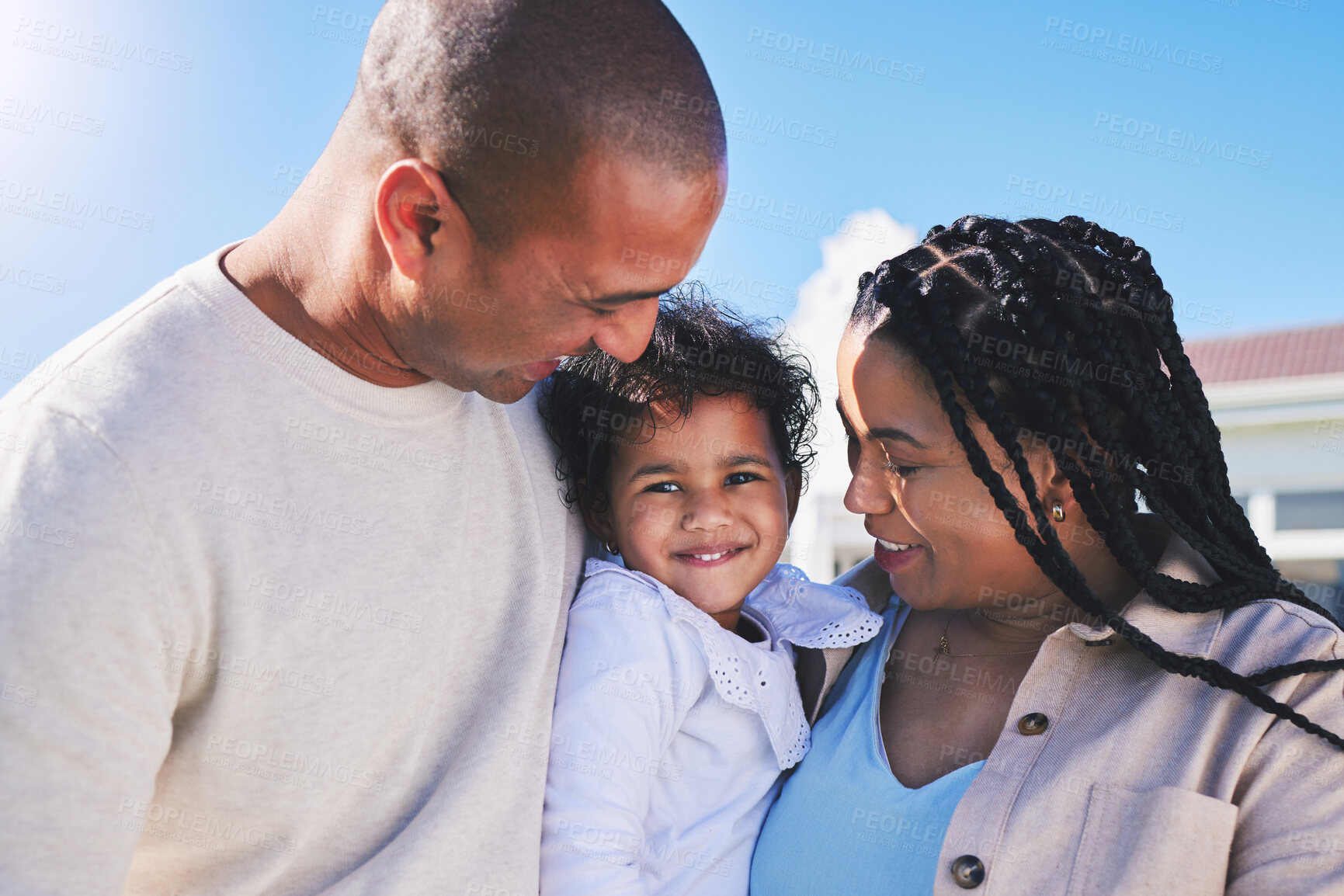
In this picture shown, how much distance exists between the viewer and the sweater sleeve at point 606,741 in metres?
1.89

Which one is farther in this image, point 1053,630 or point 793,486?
point 793,486

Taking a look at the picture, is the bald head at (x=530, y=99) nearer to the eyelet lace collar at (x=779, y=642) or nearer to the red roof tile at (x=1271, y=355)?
the eyelet lace collar at (x=779, y=642)

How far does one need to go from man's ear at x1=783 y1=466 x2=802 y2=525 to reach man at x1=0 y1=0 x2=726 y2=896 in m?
1.06

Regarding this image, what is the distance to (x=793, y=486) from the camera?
2.92 meters

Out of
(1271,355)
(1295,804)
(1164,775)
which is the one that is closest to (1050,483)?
(1164,775)

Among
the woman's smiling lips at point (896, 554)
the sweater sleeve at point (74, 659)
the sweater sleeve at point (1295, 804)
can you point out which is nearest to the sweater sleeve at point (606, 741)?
the woman's smiling lips at point (896, 554)

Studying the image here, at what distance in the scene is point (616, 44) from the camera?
5.43ft

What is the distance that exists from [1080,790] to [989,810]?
0.16 metres

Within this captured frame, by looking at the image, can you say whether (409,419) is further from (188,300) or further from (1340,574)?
(1340,574)

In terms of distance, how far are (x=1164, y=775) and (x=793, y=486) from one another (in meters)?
1.41

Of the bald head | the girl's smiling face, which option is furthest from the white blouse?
the bald head

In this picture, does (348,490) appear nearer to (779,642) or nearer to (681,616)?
(681,616)

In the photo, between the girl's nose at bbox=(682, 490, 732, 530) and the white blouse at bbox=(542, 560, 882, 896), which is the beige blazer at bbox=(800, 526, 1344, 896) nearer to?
the white blouse at bbox=(542, 560, 882, 896)

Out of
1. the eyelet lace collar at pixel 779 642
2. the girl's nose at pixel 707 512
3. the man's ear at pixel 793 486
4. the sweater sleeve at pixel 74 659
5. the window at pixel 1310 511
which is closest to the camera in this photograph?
the sweater sleeve at pixel 74 659
